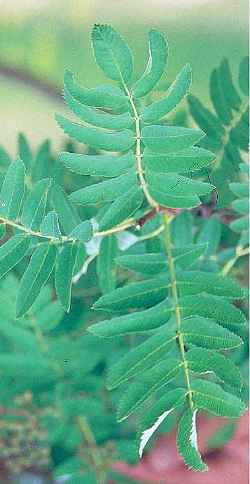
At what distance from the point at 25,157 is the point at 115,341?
0.17 metres

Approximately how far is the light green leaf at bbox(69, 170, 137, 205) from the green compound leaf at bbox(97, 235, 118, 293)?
0.32ft

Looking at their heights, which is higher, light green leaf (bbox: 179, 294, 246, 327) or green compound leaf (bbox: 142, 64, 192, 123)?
green compound leaf (bbox: 142, 64, 192, 123)

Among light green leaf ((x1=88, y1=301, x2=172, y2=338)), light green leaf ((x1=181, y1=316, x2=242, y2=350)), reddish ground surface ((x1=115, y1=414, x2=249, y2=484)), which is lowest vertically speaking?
reddish ground surface ((x1=115, y1=414, x2=249, y2=484))

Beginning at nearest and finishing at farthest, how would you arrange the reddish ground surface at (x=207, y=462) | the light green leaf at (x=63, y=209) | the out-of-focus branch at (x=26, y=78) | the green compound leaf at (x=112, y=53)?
the green compound leaf at (x=112, y=53)
the light green leaf at (x=63, y=209)
the reddish ground surface at (x=207, y=462)
the out-of-focus branch at (x=26, y=78)

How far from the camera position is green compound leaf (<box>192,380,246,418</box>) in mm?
385

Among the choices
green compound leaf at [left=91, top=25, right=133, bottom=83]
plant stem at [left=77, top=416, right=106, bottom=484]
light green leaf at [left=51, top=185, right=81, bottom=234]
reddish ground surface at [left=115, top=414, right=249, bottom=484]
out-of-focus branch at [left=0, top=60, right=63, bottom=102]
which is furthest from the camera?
Answer: out-of-focus branch at [left=0, top=60, right=63, bottom=102]

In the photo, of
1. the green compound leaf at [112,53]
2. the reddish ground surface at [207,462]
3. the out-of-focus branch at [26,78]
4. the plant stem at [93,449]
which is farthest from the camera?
the out-of-focus branch at [26,78]

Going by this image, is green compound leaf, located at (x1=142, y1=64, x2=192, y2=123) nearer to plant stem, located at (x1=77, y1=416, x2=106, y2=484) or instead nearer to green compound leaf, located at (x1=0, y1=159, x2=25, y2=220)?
green compound leaf, located at (x1=0, y1=159, x2=25, y2=220)

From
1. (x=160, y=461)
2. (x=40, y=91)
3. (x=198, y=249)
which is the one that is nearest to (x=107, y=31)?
(x=198, y=249)

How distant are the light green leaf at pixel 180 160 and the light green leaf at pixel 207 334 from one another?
0.28 ft

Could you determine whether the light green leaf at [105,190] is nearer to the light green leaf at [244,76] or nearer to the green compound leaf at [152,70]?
the green compound leaf at [152,70]

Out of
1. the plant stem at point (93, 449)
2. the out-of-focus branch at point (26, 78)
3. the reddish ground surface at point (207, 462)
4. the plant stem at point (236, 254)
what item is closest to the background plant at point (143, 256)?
the plant stem at point (236, 254)

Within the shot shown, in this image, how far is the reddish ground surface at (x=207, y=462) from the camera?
865 mm

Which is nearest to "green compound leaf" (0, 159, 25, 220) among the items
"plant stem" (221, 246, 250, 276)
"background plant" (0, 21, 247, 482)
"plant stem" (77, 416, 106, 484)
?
"background plant" (0, 21, 247, 482)
